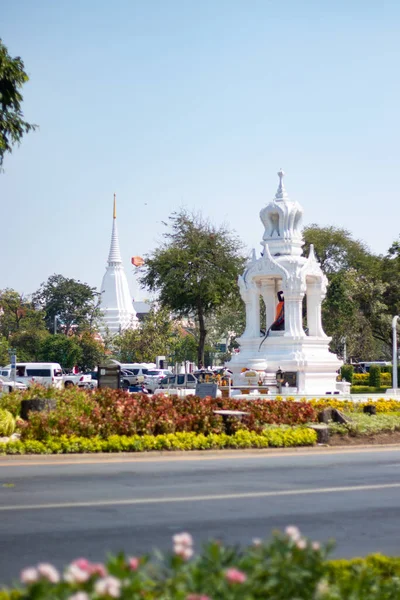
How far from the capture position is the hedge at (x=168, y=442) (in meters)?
19.2

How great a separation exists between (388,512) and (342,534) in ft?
6.30

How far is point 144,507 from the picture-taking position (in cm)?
1245

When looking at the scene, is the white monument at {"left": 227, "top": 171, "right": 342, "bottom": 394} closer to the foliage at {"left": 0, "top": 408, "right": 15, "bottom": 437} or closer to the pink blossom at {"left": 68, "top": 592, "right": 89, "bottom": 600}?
the foliage at {"left": 0, "top": 408, "right": 15, "bottom": 437}

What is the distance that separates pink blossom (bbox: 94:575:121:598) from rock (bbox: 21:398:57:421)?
17.1m

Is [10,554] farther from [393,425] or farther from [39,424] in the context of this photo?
[393,425]

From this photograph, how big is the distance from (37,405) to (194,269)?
33463mm

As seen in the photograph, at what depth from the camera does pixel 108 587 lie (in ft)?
15.4

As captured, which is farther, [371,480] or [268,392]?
[268,392]

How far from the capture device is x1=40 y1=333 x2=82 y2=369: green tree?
87.3m

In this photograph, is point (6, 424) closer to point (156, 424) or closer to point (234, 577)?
point (156, 424)

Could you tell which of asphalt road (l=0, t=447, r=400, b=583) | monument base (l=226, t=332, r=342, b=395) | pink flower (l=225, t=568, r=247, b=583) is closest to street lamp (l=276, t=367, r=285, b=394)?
monument base (l=226, t=332, r=342, b=395)

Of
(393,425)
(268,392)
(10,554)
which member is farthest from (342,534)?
(268,392)

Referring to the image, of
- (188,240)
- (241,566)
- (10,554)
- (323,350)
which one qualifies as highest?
(188,240)

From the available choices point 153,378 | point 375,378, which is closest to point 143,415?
point 153,378
